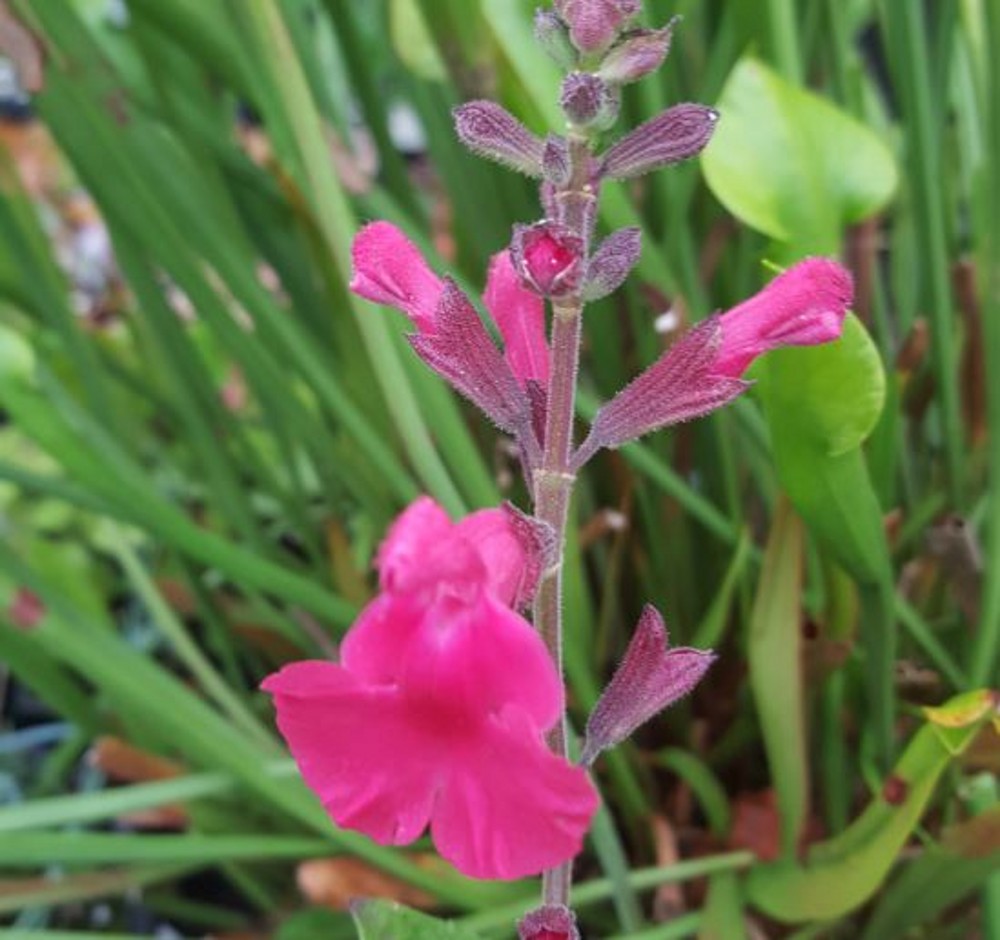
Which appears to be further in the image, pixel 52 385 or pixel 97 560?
pixel 97 560

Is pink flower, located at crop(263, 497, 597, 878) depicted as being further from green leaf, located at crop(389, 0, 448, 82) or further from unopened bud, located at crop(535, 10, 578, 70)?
green leaf, located at crop(389, 0, 448, 82)

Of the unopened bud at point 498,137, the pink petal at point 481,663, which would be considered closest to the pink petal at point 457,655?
the pink petal at point 481,663

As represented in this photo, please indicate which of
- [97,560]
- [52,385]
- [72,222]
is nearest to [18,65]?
[52,385]

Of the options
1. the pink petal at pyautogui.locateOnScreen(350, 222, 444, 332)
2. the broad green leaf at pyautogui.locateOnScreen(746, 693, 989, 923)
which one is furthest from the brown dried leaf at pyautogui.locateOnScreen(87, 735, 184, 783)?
the pink petal at pyautogui.locateOnScreen(350, 222, 444, 332)

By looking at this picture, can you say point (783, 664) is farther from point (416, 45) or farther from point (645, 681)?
point (416, 45)

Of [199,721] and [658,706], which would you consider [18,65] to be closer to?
[199,721]

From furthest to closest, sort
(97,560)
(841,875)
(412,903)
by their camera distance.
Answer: (97,560) → (412,903) → (841,875)

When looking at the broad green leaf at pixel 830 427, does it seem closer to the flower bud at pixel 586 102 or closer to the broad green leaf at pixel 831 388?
the broad green leaf at pixel 831 388

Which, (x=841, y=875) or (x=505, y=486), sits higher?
(x=505, y=486)
